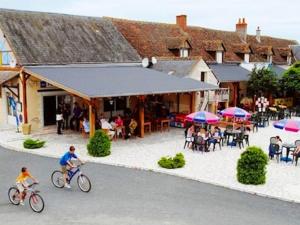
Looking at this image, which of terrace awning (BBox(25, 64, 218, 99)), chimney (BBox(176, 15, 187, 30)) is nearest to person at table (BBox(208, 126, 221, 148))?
terrace awning (BBox(25, 64, 218, 99))

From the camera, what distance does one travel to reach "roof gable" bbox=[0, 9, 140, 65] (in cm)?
2149

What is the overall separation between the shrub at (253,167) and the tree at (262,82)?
55.5 ft

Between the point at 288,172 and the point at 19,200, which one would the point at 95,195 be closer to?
the point at 19,200

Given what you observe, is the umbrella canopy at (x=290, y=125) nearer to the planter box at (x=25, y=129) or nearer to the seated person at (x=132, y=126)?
the seated person at (x=132, y=126)

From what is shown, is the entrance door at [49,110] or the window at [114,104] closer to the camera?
the entrance door at [49,110]

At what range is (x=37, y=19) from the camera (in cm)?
2394

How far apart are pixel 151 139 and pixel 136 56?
9058 millimetres

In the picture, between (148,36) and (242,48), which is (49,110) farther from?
(242,48)

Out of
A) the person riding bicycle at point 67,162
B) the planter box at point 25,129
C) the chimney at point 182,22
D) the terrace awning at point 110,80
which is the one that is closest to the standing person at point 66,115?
the terrace awning at point 110,80

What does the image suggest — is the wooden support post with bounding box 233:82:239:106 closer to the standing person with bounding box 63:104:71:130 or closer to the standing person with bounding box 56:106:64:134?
the standing person with bounding box 63:104:71:130

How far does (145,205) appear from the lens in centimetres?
1042

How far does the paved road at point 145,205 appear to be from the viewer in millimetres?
9414

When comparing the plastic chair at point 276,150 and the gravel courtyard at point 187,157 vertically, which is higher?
the plastic chair at point 276,150

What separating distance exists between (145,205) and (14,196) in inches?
138
